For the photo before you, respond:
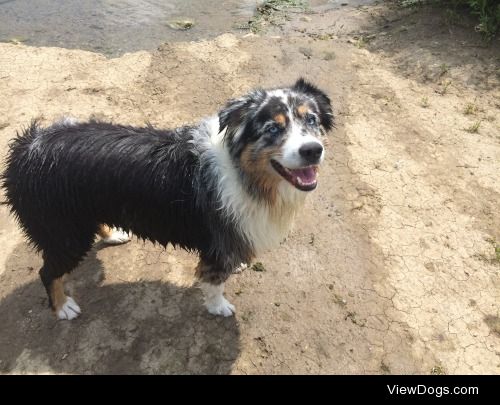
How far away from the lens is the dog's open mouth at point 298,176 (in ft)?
9.66

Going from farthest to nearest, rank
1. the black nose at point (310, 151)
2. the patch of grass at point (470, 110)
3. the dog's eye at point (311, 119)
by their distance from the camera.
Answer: the patch of grass at point (470, 110), the dog's eye at point (311, 119), the black nose at point (310, 151)

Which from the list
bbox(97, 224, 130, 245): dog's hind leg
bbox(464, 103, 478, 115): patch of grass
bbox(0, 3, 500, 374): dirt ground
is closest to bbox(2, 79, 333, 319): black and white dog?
bbox(0, 3, 500, 374): dirt ground

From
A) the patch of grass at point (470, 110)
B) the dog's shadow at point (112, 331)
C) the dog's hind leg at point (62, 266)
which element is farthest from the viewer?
the patch of grass at point (470, 110)

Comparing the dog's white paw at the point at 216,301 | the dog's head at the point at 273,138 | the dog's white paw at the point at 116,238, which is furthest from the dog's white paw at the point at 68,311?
the dog's head at the point at 273,138

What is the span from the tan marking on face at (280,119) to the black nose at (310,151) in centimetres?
25

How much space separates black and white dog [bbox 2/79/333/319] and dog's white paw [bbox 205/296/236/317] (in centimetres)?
43

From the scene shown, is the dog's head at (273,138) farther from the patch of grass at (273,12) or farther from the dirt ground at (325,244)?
the patch of grass at (273,12)

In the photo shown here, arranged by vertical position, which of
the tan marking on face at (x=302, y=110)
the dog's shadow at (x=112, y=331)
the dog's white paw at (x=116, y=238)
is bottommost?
the dog's shadow at (x=112, y=331)

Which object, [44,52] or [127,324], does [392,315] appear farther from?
[44,52]

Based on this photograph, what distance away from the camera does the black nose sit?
2781mm

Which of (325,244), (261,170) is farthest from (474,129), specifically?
(261,170)

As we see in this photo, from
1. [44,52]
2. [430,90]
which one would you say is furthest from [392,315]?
[44,52]
